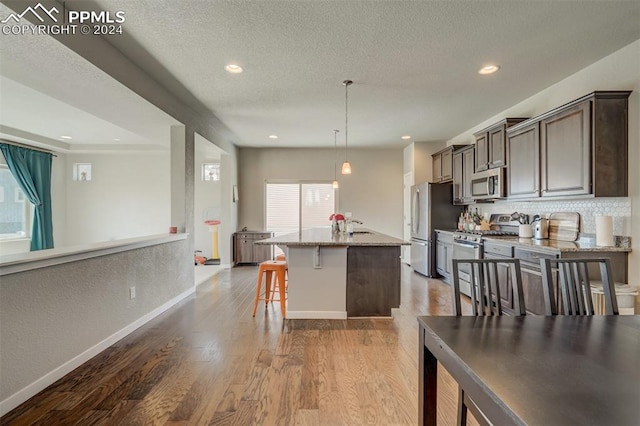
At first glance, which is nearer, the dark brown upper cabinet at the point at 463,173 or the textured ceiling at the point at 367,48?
the textured ceiling at the point at 367,48

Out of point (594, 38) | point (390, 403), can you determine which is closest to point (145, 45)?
point (390, 403)

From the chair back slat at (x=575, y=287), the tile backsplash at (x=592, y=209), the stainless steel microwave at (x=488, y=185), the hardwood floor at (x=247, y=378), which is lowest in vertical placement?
the hardwood floor at (x=247, y=378)

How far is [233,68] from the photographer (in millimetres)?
3262

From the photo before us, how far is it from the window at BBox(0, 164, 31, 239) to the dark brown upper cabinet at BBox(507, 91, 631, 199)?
8628 mm

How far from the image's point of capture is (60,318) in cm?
234

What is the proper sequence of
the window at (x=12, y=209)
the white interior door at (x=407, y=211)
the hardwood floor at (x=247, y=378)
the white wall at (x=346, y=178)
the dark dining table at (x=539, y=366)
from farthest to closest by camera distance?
the white wall at (x=346, y=178), the white interior door at (x=407, y=211), the window at (x=12, y=209), the hardwood floor at (x=247, y=378), the dark dining table at (x=539, y=366)

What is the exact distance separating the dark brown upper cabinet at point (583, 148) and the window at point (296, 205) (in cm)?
458

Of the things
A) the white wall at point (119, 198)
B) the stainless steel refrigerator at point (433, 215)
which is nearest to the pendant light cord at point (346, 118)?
the stainless steel refrigerator at point (433, 215)

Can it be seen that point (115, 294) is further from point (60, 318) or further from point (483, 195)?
point (483, 195)

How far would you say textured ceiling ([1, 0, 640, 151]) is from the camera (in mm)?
2311

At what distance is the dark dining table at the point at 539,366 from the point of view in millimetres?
745

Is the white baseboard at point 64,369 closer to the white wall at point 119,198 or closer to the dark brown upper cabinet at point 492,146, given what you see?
the white wall at point 119,198

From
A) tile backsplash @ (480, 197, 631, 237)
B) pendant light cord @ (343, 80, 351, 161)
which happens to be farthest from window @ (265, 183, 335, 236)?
tile backsplash @ (480, 197, 631, 237)

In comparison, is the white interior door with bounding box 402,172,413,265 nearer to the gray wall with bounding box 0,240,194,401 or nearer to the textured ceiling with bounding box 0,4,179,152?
the textured ceiling with bounding box 0,4,179,152
